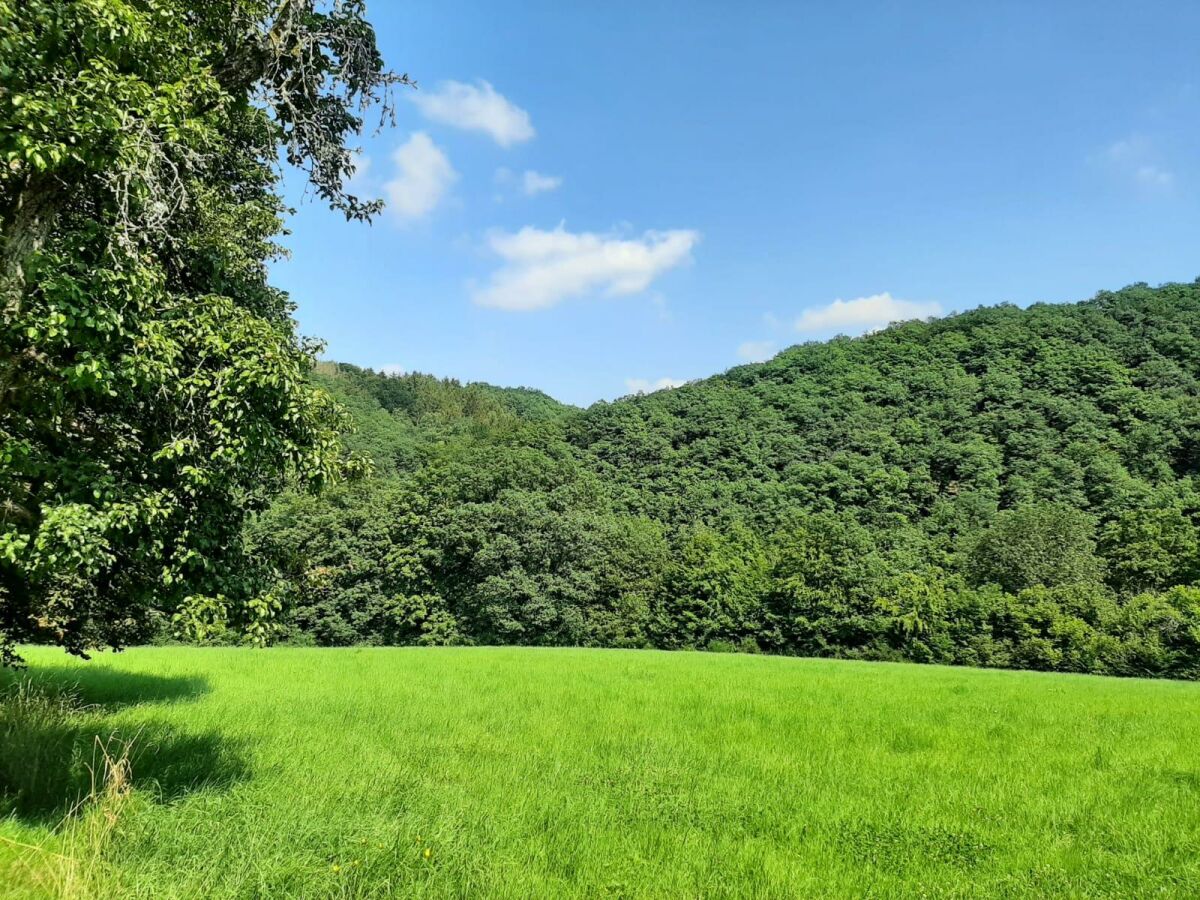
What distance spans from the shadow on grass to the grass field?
66 mm

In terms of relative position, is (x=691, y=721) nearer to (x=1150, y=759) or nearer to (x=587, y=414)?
(x=1150, y=759)

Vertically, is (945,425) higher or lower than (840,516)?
higher

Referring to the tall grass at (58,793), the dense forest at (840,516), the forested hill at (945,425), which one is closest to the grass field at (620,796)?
A: the tall grass at (58,793)

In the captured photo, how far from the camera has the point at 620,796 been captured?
26.4 feet

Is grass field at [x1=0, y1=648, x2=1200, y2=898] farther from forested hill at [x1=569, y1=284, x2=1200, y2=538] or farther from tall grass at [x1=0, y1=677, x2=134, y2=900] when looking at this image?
forested hill at [x1=569, y1=284, x2=1200, y2=538]

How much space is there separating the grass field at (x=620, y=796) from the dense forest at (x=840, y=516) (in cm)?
2107

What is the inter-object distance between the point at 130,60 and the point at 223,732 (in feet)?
30.9

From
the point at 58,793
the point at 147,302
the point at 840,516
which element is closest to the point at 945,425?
the point at 840,516

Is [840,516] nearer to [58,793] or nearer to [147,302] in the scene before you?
[58,793]

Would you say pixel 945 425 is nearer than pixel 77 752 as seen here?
No

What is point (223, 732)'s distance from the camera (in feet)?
34.9

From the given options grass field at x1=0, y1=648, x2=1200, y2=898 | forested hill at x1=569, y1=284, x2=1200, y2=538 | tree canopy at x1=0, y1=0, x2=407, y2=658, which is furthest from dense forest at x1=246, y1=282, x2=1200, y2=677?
tree canopy at x1=0, y1=0, x2=407, y2=658

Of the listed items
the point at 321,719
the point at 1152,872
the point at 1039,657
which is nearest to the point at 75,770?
the point at 321,719

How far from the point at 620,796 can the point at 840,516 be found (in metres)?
57.3
